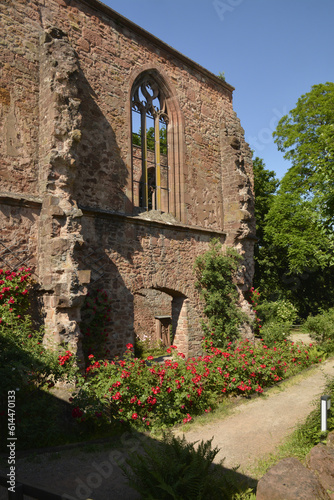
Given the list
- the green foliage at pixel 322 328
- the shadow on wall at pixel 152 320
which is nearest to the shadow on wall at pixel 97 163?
the shadow on wall at pixel 152 320

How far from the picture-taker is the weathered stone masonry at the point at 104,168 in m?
6.96

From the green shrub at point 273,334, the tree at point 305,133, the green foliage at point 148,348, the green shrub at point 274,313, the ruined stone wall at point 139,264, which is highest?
the tree at point 305,133

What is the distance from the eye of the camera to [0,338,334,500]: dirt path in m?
4.00

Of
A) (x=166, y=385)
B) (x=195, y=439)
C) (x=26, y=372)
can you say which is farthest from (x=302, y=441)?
(x=26, y=372)

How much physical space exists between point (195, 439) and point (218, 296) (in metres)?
5.44

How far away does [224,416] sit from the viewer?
21.3 feet

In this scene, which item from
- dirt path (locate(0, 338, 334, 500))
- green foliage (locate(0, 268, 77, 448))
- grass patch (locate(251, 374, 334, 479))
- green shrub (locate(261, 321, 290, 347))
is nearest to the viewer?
dirt path (locate(0, 338, 334, 500))

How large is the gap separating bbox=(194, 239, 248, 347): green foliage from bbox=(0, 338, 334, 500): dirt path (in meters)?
3.02

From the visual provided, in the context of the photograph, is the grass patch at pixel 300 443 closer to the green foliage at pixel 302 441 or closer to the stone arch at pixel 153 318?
the green foliage at pixel 302 441

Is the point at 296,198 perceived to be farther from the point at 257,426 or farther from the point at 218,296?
the point at 257,426

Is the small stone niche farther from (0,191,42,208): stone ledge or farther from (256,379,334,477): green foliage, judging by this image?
(256,379,334,477): green foliage

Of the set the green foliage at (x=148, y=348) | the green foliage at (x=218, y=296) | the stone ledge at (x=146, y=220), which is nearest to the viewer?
the stone ledge at (x=146, y=220)

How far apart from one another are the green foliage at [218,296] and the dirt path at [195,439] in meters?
3.02

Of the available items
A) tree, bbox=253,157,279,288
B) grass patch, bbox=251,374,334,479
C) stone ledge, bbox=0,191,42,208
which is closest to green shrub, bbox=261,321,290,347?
grass patch, bbox=251,374,334,479
